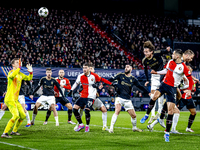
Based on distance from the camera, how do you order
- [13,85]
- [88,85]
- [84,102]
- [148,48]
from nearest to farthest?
[13,85], [148,48], [84,102], [88,85]

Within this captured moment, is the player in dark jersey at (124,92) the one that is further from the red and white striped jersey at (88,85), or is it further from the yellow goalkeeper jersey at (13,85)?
the yellow goalkeeper jersey at (13,85)

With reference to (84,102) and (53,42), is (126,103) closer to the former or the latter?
(84,102)

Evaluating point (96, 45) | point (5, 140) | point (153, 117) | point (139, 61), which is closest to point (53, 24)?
point (96, 45)

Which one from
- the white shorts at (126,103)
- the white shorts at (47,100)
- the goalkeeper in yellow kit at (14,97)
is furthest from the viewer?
the white shorts at (47,100)

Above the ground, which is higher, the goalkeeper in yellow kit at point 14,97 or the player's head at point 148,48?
the player's head at point 148,48

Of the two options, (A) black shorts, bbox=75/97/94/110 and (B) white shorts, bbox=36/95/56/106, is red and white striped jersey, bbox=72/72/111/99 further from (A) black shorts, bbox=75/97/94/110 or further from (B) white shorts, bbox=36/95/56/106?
(B) white shorts, bbox=36/95/56/106

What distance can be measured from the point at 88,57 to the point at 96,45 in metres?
2.43

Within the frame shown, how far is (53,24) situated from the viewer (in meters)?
30.4

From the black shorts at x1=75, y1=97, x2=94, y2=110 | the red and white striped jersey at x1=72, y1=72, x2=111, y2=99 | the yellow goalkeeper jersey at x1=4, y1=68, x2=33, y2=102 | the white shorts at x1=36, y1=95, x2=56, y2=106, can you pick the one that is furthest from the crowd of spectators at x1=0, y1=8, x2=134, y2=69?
the yellow goalkeeper jersey at x1=4, y1=68, x2=33, y2=102

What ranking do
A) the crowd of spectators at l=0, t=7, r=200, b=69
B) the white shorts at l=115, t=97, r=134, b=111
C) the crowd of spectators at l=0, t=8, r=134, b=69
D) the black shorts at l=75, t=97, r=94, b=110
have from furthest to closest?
the crowd of spectators at l=0, t=7, r=200, b=69 < the crowd of spectators at l=0, t=8, r=134, b=69 < the black shorts at l=75, t=97, r=94, b=110 < the white shorts at l=115, t=97, r=134, b=111

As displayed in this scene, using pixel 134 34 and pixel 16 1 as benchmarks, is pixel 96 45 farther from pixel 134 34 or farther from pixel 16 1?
pixel 16 1

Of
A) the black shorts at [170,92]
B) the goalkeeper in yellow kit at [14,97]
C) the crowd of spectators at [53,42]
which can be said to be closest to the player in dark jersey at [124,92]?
the black shorts at [170,92]

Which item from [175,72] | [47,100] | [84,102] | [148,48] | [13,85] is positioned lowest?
[47,100]

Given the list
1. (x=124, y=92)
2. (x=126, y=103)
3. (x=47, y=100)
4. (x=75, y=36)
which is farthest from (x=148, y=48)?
(x=75, y=36)
